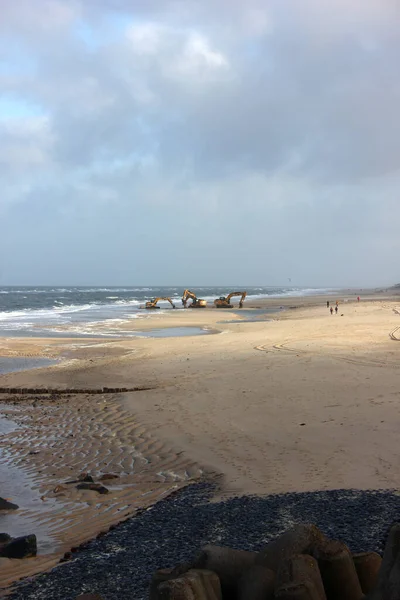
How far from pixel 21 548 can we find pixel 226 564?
262 centimetres

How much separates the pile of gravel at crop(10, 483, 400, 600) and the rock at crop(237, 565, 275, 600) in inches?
49.8

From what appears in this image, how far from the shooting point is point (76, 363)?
18625 mm

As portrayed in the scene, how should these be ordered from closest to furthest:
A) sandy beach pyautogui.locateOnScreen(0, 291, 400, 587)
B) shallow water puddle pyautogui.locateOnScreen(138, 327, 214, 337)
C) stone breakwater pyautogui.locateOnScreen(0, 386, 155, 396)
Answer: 1. sandy beach pyautogui.locateOnScreen(0, 291, 400, 587)
2. stone breakwater pyautogui.locateOnScreen(0, 386, 155, 396)
3. shallow water puddle pyautogui.locateOnScreen(138, 327, 214, 337)

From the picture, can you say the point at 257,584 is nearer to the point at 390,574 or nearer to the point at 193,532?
the point at 390,574

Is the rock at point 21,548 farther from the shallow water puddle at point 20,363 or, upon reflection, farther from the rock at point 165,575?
the shallow water puddle at point 20,363

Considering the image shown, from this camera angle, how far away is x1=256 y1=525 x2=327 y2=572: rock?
3025 mm

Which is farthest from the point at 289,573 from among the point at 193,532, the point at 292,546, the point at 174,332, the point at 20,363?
the point at 174,332

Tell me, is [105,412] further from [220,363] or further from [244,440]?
[220,363]

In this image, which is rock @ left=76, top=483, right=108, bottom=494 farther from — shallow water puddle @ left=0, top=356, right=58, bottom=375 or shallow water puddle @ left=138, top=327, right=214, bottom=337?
shallow water puddle @ left=138, top=327, right=214, bottom=337

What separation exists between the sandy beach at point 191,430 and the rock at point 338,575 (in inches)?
111

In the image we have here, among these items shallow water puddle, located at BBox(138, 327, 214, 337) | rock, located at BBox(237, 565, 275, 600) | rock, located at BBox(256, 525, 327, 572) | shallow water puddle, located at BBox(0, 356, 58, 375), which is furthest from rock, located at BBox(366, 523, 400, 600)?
shallow water puddle, located at BBox(138, 327, 214, 337)

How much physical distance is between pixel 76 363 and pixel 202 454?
1121cm

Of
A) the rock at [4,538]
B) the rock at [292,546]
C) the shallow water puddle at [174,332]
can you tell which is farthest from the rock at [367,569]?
the shallow water puddle at [174,332]

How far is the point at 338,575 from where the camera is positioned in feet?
9.59
